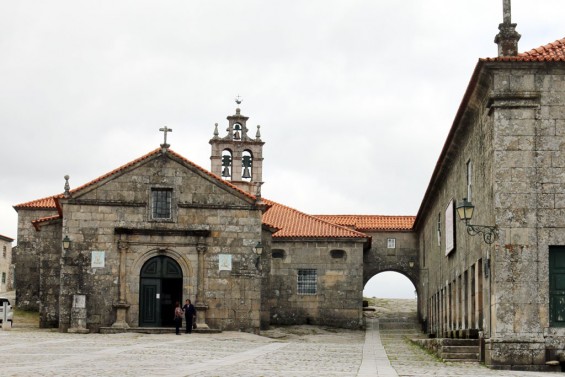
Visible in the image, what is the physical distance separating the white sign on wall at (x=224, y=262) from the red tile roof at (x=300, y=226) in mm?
8740

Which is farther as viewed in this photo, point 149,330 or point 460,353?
point 149,330

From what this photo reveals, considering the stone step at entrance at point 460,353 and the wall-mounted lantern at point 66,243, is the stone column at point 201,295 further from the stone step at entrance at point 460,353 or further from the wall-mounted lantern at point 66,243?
the stone step at entrance at point 460,353

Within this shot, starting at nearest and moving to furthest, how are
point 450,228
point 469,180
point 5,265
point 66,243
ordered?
point 469,180 < point 450,228 < point 66,243 < point 5,265

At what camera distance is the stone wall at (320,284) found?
150 ft

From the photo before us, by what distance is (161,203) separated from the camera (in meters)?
36.3

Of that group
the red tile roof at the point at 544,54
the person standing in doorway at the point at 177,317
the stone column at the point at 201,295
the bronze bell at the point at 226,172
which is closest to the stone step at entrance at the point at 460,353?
the red tile roof at the point at 544,54

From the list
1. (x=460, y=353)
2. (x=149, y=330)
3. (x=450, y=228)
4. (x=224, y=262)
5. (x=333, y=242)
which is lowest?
(x=149, y=330)

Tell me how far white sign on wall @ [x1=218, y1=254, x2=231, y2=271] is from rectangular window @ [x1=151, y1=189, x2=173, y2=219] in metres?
2.53

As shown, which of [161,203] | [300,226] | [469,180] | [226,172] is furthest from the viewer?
[226,172]

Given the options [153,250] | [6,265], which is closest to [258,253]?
[153,250]

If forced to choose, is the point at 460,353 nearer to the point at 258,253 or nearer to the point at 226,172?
the point at 258,253

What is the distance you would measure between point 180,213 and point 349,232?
13.0 metres

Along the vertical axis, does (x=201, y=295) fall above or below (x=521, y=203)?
below

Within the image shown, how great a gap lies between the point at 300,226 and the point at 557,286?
2906 centimetres
